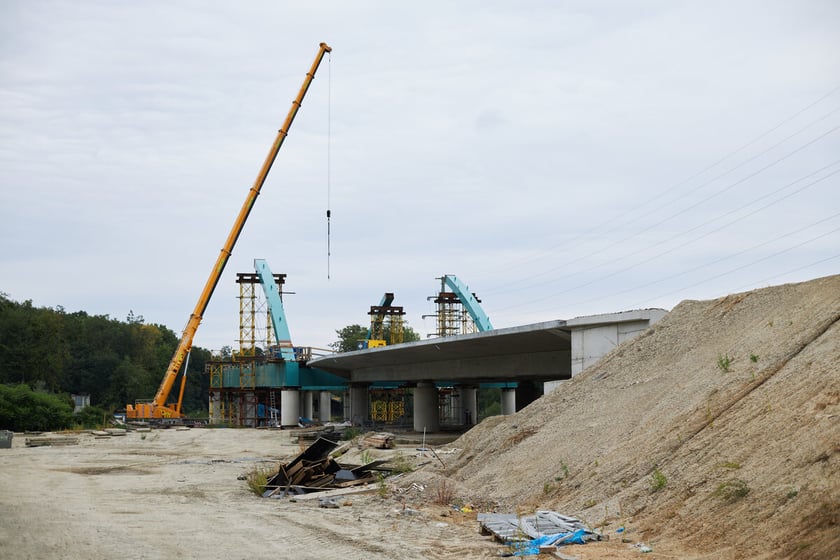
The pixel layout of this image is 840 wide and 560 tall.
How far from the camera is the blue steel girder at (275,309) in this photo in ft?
263

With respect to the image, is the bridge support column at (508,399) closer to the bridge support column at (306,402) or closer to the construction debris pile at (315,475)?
the bridge support column at (306,402)

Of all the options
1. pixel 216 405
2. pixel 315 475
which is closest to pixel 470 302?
pixel 216 405

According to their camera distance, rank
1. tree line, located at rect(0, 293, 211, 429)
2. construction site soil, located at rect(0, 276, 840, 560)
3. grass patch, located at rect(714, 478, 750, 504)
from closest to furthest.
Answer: construction site soil, located at rect(0, 276, 840, 560), grass patch, located at rect(714, 478, 750, 504), tree line, located at rect(0, 293, 211, 429)

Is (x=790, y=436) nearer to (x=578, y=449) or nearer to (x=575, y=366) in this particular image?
(x=578, y=449)

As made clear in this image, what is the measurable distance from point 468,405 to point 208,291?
25.4m

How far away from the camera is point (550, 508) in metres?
17.1

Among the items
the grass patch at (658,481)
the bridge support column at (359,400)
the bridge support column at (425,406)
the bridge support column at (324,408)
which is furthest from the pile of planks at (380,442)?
the bridge support column at (324,408)

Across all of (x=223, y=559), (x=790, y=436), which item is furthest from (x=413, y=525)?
(x=790, y=436)

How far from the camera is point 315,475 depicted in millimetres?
23984

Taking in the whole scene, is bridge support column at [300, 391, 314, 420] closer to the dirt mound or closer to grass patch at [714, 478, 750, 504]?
the dirt mound

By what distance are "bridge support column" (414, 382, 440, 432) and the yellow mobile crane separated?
2188 cm

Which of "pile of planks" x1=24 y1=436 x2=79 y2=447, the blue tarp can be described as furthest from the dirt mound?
"pile of planks" x1=24 y1=436 x2=79 y2=447

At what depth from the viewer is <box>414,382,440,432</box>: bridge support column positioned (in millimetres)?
63531

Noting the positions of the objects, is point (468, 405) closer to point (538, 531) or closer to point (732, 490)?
point (538, 531)
